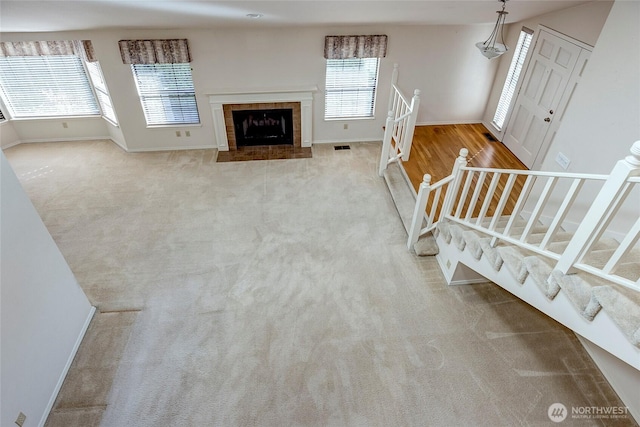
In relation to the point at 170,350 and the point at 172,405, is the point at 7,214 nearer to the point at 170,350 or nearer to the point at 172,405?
the point at 170,350

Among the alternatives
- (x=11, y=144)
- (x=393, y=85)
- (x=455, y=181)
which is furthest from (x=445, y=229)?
(x=11, y=144)

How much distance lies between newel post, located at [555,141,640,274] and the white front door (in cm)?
336

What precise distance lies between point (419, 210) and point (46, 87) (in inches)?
265

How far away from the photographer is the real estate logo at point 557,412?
2.81 meters

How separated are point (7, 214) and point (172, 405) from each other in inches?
76.4

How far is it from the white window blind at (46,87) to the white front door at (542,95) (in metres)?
7.35

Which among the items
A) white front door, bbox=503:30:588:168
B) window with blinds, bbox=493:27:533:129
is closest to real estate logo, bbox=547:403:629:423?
white front door, bbox=503:30:588:168

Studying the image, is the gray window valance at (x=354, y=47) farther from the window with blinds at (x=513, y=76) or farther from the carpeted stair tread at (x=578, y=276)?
the carpeted stair tread at (x=578, y=276)

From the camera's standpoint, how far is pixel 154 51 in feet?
17.5

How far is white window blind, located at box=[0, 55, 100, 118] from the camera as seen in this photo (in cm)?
590

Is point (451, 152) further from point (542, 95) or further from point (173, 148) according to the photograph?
point (173, 148)

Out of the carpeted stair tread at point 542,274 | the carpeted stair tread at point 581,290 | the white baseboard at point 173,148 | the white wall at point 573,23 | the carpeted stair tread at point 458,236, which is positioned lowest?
the white baseboard at point 173,148

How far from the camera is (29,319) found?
272cm

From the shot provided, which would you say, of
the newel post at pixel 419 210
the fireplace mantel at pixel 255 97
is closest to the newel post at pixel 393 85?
the fireplace mantel at pixel 255 97
